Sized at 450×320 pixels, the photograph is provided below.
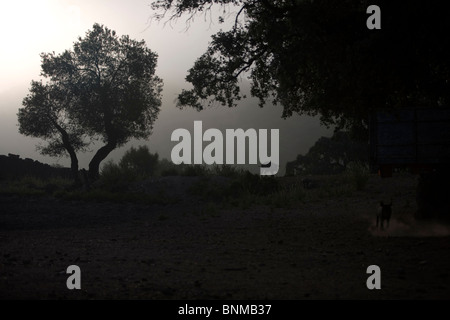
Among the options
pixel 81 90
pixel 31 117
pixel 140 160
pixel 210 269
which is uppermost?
pixel 81 90

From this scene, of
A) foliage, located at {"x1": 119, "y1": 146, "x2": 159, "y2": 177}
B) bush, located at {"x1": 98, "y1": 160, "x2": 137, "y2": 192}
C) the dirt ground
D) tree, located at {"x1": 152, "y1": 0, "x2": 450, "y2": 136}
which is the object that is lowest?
the dirt ground

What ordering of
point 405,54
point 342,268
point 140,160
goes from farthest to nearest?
point 140,160 → point 405,54 → point 342,268

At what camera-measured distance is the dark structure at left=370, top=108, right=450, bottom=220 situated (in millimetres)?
12719

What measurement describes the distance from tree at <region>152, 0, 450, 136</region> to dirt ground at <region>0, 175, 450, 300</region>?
399 cm

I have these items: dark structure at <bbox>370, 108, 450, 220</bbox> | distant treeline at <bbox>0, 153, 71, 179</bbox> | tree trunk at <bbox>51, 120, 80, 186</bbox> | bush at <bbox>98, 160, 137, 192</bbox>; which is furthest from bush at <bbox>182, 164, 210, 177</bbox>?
dark structure at <bbox>370, 108, 450, 220</bbox>

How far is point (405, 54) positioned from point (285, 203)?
33.2 feet

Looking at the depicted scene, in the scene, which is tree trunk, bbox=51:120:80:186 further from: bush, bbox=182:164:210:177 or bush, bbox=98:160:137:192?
bush, bbox=182:164:210:177

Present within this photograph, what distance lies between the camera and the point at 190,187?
2398 centimetres

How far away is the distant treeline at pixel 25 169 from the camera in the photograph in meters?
34.3

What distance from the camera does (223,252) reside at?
9945mm
